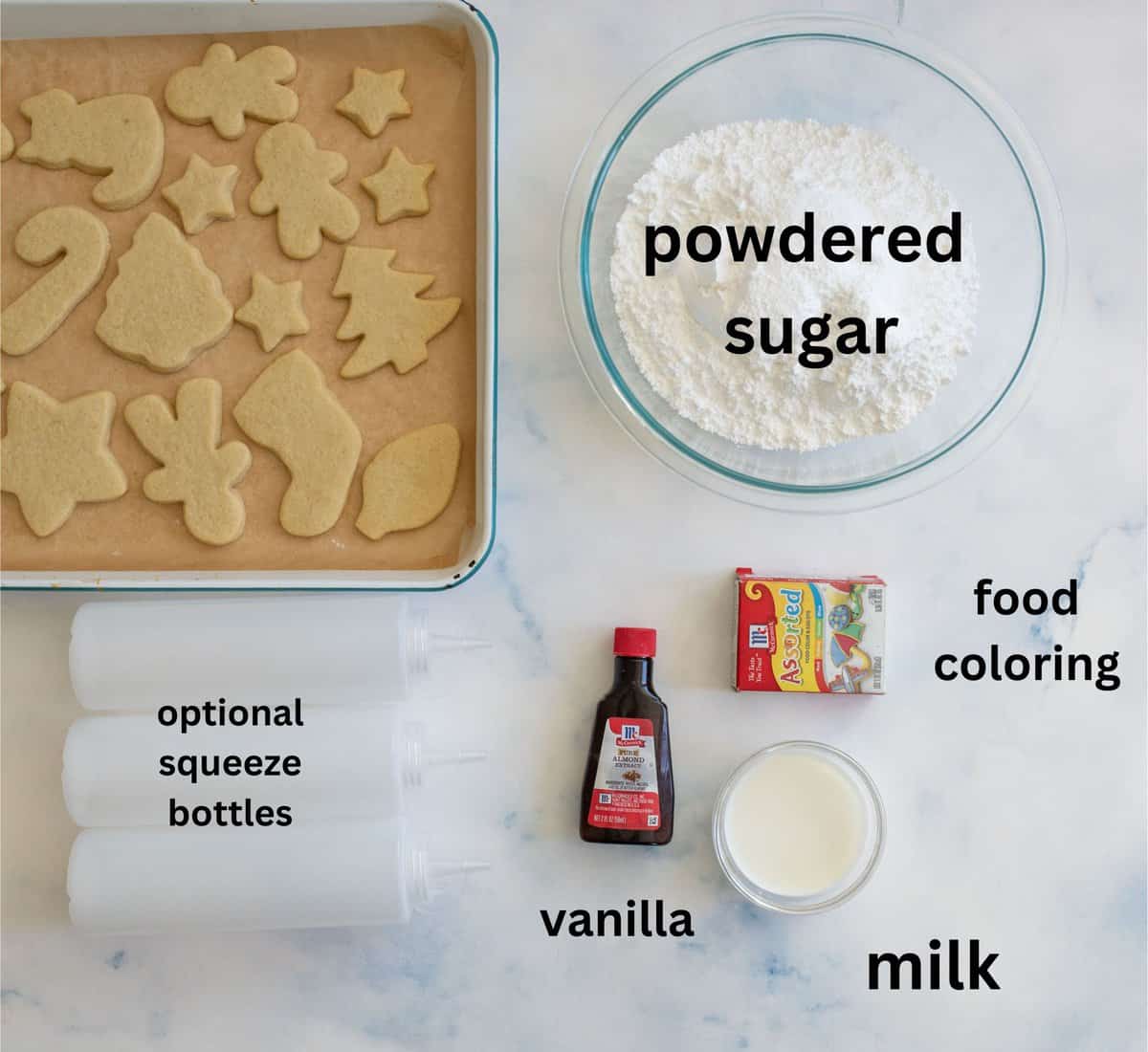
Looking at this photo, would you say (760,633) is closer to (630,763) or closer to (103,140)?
(630,763)

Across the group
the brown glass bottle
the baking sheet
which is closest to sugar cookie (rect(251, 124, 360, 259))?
the baking sheet

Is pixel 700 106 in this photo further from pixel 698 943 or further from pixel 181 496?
pixel 698 943

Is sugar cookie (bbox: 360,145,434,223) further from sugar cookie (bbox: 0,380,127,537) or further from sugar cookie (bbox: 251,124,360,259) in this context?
sugar cookie (bbox: 0,380,127,537)

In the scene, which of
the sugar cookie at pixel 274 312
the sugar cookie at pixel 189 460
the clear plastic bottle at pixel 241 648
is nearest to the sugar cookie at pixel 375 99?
the sugar cookie at pixel 274 312

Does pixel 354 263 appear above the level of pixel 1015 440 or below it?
above

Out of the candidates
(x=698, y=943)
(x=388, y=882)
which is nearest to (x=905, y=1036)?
(x=698, y=943)

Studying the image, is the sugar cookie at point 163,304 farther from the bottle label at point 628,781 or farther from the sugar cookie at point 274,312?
the bottle label at point 628,781

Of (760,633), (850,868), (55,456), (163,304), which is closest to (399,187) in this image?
(163,304)
